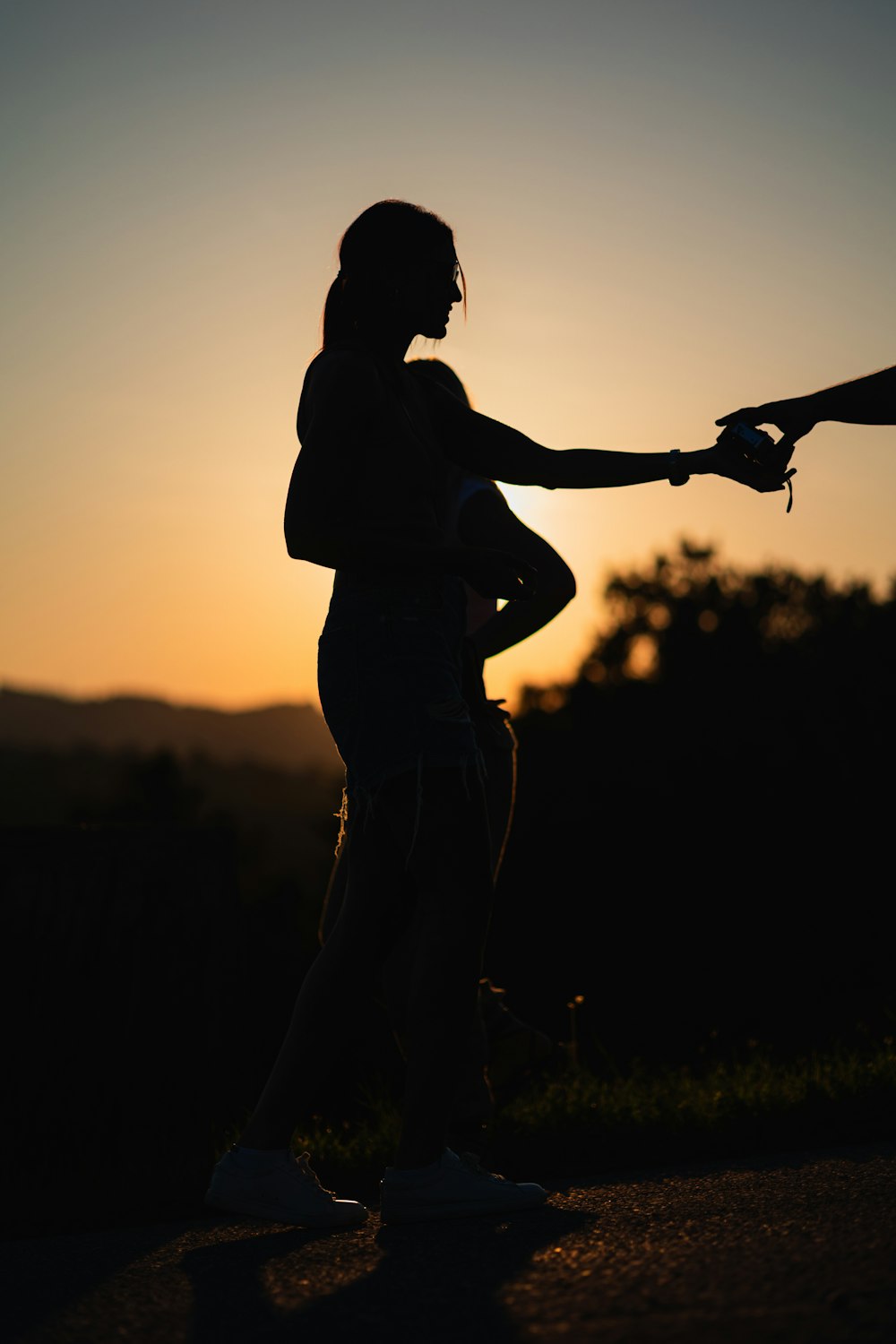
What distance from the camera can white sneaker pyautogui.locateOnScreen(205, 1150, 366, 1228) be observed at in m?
2.82


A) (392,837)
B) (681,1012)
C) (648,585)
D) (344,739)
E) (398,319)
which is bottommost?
(681,1012)

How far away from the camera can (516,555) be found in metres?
3.90

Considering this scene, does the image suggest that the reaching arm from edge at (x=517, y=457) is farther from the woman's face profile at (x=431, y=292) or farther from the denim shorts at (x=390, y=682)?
the denim shorts at (x=390, y=682)

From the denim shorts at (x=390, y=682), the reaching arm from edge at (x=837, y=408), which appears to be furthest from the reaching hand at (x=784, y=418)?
the denim shorts at (x=390, y=682)

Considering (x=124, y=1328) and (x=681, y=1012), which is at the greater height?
(x=124, y=1328)

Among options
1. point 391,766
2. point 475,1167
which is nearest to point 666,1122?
point 475,1167

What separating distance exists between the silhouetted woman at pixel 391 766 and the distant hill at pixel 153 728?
501ft

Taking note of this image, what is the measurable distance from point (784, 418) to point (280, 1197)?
2.77 metres

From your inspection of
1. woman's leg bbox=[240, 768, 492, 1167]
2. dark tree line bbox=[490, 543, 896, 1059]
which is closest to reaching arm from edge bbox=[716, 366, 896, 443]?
woman's leg bbox=[240, 768, 492, 1167]

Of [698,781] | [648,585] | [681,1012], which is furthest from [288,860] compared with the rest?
Answer: [681,1012]

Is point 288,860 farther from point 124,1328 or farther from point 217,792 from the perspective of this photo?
point 124,1328

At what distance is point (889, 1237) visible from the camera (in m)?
2.26

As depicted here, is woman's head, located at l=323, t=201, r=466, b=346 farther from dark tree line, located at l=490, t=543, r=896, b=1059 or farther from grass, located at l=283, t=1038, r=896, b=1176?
dark tree line, located at l=490, t=543, r=896, b=1059

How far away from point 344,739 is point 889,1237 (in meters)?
1.46
